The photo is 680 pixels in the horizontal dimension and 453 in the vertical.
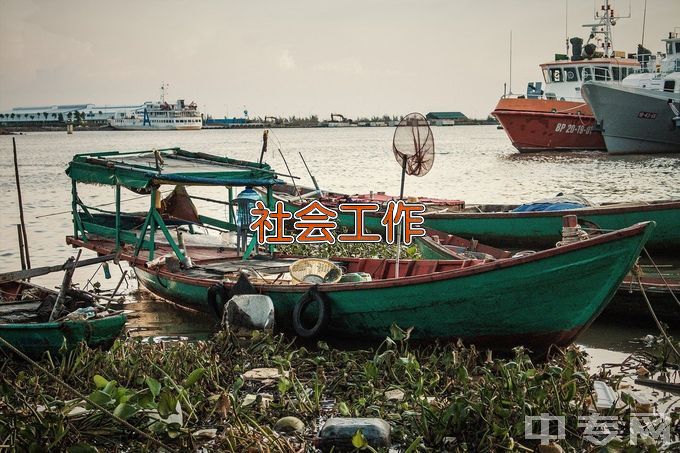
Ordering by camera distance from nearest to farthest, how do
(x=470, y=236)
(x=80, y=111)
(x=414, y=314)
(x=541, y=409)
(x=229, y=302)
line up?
(x=541, y=409), (x=414, y=314), (x=229, y=302), (x=470, y=236), (x=80, y=111)

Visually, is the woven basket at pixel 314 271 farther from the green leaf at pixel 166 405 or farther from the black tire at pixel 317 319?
the green leaf at pixel 166 405

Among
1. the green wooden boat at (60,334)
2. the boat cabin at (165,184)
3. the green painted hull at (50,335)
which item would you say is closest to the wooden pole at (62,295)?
the green wooden boat at (60,334)

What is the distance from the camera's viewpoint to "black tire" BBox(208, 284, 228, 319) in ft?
30.6

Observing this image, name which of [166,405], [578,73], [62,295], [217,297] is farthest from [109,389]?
[578,73]

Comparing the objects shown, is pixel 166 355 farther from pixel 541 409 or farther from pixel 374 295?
pixel 541 409

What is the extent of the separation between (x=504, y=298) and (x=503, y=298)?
11 millimetres

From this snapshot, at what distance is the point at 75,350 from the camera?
25.1ft

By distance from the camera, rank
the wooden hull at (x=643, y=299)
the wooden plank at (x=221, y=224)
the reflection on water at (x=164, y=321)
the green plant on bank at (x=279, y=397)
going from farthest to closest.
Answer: the wooden plank at (x=221, y=224)
the reflection on water at (x=164, y=321)
the wooden hull at (x=643, y=299)
the green plant on bank at (x=279, y=397)

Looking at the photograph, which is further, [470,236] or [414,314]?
[470,236]

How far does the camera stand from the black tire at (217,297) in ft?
30.6

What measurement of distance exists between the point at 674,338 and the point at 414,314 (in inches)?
122

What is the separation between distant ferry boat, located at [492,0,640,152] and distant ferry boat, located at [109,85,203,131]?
301 ft

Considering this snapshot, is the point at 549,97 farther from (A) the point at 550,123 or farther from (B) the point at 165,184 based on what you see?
(B) the point at 165,184

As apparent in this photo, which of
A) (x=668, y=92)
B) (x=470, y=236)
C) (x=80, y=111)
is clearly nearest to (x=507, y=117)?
(x=668, y=92)
